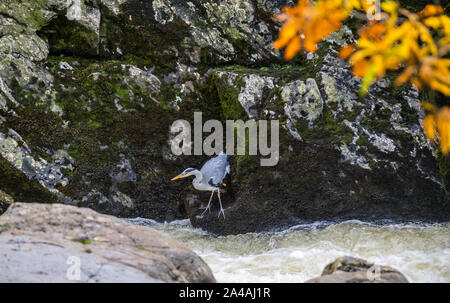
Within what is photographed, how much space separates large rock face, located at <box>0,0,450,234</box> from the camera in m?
4.86

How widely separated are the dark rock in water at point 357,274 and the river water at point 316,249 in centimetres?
78

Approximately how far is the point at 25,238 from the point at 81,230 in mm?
373

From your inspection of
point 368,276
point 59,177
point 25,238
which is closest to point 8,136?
point 59,177

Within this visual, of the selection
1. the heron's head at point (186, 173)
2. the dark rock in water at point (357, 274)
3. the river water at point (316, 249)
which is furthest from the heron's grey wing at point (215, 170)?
the dark rock in water at point (357, 274)

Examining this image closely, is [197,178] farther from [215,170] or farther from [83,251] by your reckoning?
[83,251]

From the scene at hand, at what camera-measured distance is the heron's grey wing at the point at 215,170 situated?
5.00 metres

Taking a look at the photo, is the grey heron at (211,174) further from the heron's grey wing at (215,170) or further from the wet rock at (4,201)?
the wet rock at (4,201)

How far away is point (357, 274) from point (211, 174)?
2.43 m

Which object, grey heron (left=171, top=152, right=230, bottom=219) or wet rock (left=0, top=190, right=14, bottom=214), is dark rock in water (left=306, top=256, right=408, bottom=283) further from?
wet rock (left=0, top=190, right=14, bottom=214)

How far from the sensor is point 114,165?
5258 millimetres

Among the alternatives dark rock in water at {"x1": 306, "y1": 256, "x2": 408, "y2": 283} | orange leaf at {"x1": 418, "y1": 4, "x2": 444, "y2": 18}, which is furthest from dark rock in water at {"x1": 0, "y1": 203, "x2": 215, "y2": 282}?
orange leaf at {"x1": 418, "y1": 4, "x2": 444, "y2": 18}

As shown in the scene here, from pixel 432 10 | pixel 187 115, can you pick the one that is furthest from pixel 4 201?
pixel 432 10

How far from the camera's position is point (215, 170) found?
16.6 ft
